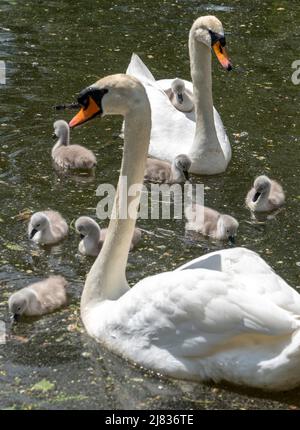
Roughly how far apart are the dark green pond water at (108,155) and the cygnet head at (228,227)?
0.18m

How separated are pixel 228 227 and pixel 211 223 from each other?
0.27 meters

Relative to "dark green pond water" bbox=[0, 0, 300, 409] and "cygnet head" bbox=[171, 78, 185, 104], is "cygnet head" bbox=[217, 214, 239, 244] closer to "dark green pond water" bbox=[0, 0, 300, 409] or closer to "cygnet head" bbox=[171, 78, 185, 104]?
"dark green pond water" bbox=[0, 0, 300, 409]

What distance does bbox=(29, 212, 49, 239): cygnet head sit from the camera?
8070 millimetres

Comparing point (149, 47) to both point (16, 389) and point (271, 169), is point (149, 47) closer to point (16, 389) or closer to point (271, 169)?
point (271, 169)

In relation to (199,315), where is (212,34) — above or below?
above

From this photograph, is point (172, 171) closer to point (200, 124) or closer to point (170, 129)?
point (200, 124)

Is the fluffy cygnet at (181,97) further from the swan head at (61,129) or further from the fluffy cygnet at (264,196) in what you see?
the fluffy cygnet at (264,196)

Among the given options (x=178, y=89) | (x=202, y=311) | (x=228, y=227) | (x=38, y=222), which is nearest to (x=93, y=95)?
(x=38, y=222)

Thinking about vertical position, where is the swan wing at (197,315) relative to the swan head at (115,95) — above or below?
below

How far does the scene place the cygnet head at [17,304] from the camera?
6.95m

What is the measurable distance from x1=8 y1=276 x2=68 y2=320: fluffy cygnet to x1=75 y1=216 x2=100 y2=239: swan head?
0.78 m

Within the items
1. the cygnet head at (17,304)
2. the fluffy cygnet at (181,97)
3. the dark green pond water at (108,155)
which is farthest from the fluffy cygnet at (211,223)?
the fluffy cygnet at (181,97)

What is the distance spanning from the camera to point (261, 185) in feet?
29.4
